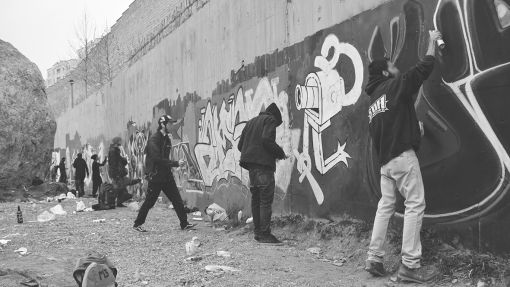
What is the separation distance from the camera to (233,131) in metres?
8.30

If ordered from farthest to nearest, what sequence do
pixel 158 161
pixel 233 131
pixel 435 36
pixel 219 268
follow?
pixel 233 131 → pixel 158 161 → pixel 219 268 → pixel 435 36

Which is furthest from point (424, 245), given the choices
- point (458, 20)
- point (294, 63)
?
point (294, 63)

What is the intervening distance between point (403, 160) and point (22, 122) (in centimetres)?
1203

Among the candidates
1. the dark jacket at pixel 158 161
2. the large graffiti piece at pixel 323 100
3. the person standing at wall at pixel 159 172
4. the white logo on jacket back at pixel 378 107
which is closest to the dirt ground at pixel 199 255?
the person standing at wall at pixel 159 172

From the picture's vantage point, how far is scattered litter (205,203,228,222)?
807cm

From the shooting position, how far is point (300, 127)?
20.9 ft

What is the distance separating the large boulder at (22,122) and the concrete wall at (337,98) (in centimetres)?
490

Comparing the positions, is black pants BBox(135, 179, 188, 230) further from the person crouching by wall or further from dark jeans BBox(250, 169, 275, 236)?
the person crouching by wall

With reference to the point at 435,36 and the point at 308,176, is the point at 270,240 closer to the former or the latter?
the point at 308,176

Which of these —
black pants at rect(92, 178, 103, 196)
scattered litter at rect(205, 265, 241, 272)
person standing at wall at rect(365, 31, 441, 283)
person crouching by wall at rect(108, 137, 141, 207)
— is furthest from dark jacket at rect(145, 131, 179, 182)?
black pants at rect(92, 178, 103, 196)

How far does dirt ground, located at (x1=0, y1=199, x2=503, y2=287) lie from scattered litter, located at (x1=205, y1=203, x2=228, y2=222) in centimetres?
19

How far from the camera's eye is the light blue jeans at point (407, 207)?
396 centimetres

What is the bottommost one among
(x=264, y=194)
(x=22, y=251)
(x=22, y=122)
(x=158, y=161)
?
(x=22, y=251)

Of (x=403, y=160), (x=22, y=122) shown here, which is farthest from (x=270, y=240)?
(x=22, y=122)
